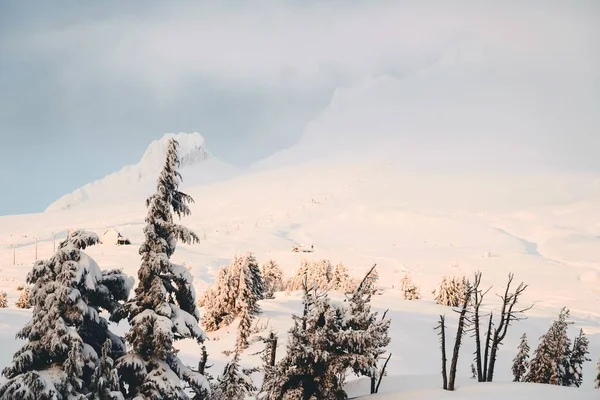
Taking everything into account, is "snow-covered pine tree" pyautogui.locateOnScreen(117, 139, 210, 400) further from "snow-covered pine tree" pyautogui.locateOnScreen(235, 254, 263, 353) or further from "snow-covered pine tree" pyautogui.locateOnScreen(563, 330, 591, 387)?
"snow-covered pine tree" pyautogui.locateOnScreen(235, 254, 263, 353)

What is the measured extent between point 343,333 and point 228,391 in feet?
17.4

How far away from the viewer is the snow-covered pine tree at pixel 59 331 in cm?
1323

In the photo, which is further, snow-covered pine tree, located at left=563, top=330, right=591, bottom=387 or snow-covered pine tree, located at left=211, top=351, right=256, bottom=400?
snow-covered pine tree, located at left=563, top=330, right=591, bottom=387

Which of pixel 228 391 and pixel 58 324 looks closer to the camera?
pixel 58 324

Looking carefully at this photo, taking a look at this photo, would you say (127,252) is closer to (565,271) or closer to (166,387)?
(166,387)

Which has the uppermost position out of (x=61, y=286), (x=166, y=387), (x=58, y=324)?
(x=61, y=286)

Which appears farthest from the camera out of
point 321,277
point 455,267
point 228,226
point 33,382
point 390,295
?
point 228,226

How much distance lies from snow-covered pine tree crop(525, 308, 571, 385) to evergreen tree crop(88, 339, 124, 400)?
3121cm

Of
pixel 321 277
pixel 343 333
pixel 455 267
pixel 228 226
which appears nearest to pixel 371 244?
pixel 455 267

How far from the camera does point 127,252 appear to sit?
10500 cm

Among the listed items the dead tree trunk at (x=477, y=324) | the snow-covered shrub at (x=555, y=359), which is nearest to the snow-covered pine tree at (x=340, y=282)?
the snow-covered shrub at (x=555, y=359)

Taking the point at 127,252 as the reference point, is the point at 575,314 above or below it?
below

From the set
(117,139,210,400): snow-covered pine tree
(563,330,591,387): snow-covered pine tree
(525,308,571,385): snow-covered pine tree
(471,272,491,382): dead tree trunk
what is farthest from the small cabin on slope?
(117,139,210,400): snow-covered pine tree

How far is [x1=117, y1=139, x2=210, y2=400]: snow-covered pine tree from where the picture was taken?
47.7ft
